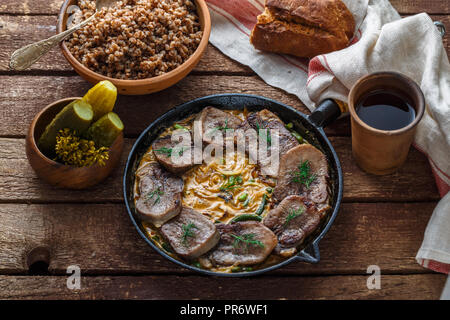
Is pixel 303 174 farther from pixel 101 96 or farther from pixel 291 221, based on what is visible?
pixel 101 96

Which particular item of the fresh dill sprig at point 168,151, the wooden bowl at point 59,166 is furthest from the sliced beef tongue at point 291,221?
the wooden bowl at point 59,166

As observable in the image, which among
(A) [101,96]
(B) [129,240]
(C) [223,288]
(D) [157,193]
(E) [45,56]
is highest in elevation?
(A) [101,96]

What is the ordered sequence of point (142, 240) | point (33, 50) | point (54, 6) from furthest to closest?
1. point (54, 6)
2. point (33, 50)
3. point (142, 240)

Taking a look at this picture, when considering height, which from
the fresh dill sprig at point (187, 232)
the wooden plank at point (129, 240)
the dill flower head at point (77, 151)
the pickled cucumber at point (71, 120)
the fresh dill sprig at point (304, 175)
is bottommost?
the wooden plank at point (129, 240)

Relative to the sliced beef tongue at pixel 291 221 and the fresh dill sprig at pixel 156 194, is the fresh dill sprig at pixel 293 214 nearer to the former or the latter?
the sliced beef tongue at pixel 291 221

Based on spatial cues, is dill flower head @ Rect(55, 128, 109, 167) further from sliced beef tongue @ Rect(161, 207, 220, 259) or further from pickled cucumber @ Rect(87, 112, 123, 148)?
sliced beef tongue @ Rect(161, 207, 220, 259)

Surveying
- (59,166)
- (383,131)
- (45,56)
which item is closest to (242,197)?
(383,131)

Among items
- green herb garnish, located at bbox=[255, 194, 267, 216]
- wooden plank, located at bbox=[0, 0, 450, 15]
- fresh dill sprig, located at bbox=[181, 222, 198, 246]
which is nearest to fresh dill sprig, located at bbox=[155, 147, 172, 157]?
fresh dill sprig, located at bbox=[181, 222, 198, 246]
